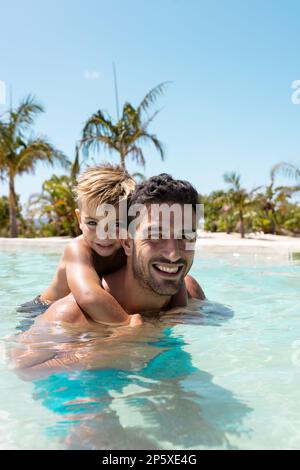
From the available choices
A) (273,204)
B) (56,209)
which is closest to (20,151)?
(56,209)

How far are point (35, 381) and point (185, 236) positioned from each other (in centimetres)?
125

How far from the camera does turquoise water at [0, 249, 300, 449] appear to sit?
1.89 m

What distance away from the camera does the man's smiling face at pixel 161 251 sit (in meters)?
2.87

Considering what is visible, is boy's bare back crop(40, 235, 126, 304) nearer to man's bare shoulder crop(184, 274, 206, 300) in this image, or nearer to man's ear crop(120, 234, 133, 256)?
man's ear crop(120, 234, 133, 256)

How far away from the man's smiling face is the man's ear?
2 cm

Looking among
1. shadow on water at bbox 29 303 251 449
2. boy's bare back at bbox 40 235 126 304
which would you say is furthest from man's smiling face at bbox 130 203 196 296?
shadow on water at bbox 29 303 251 449

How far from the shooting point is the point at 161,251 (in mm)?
2873

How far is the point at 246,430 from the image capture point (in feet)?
6.42

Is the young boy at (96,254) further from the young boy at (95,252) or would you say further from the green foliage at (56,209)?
the green foliage at (56,209)

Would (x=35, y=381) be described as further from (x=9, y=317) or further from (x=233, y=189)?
(x=233, y=189)

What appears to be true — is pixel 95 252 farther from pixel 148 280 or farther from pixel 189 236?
pixel 189 236

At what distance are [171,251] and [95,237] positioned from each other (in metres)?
0.61

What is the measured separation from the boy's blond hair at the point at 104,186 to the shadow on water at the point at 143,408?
1.09 m

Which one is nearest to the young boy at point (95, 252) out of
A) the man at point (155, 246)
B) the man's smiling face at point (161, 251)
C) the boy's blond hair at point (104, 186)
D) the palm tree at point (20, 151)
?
the boy's blond hair at point (104, 186)
